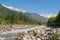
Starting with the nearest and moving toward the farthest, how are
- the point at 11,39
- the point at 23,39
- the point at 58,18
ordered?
the point at 23,39 < the point at 11,39 < the point at 58,18

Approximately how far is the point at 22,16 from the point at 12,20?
2528 centimetres

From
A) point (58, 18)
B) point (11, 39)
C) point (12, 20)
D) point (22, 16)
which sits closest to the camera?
point (11, 39)

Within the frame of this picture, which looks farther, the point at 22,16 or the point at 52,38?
the point at 22,16

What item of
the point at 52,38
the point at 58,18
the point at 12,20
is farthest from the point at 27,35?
the point at 12,20

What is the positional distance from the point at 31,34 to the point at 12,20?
6315cm

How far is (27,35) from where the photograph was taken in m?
33.2

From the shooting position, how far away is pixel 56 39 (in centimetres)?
3108

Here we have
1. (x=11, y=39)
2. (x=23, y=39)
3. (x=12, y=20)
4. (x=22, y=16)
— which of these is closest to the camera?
(x=23, y=39)

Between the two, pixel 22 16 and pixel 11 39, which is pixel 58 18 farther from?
pixel 11 39

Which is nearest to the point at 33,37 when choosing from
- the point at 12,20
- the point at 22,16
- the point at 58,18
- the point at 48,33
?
the point at 48,33

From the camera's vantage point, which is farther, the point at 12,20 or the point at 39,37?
the point at 12,20

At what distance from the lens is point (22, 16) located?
401ft

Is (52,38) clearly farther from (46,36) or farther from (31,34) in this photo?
(31,34)

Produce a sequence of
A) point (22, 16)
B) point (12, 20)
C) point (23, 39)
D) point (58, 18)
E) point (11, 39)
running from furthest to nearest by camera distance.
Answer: point (22, 16)
point (12, 20)
point (58, 18)
point (11, 39)
point (23, 39)
